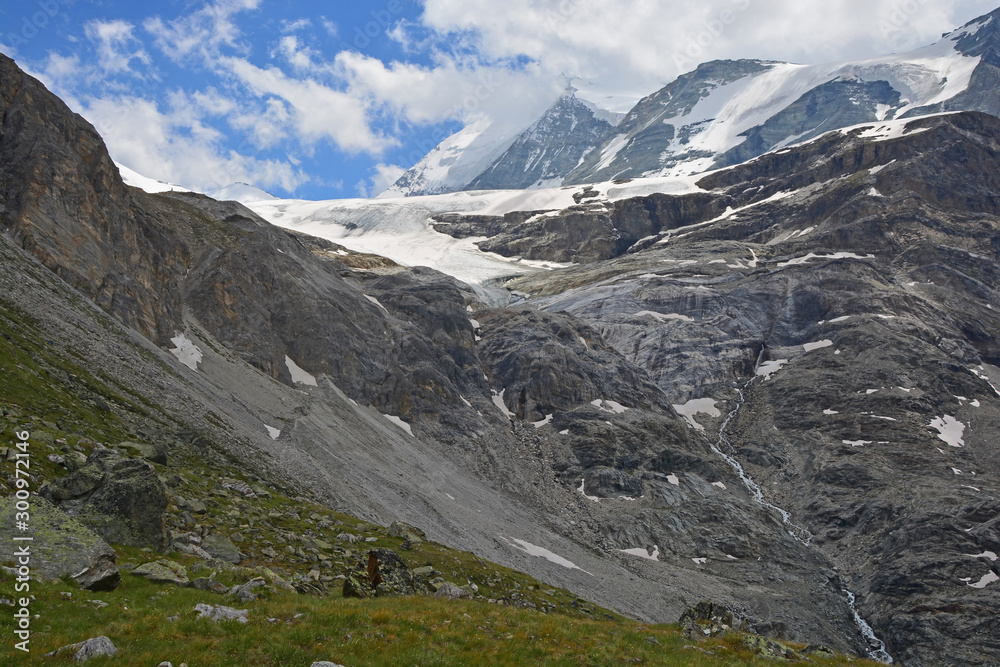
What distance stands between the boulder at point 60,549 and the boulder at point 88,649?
298 centimetres

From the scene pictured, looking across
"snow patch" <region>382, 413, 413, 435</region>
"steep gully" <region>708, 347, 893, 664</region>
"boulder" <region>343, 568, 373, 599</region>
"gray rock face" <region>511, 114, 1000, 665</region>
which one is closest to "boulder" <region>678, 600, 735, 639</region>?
"boulder" <region>343, 568, 373, 599</region>

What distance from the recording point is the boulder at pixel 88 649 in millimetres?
11094

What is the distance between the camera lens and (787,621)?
62.7 meters

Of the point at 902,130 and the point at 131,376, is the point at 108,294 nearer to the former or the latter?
the point at 131,376

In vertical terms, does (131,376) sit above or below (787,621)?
below

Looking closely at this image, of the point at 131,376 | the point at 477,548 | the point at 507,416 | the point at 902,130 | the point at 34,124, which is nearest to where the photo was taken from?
the point at 131,376

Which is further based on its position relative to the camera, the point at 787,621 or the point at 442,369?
the point at 442,369

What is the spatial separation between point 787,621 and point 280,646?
204ft

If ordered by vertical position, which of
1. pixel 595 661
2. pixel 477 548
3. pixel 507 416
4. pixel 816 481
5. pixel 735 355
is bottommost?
pixel 477 548

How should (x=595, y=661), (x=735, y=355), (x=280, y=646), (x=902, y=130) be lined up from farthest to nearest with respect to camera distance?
(x=902, y=130), (x=735, y=355), (x=595, y=661), (x=280, y=646)

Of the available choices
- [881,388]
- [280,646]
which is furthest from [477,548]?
[881,388]

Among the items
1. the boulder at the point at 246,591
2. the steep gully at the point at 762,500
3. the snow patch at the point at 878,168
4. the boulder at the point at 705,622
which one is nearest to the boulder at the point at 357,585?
the boulder at the point at 246,591

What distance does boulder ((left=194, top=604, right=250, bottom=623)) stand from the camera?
13797 mm

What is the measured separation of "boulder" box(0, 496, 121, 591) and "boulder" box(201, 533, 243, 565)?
16.9 feet
